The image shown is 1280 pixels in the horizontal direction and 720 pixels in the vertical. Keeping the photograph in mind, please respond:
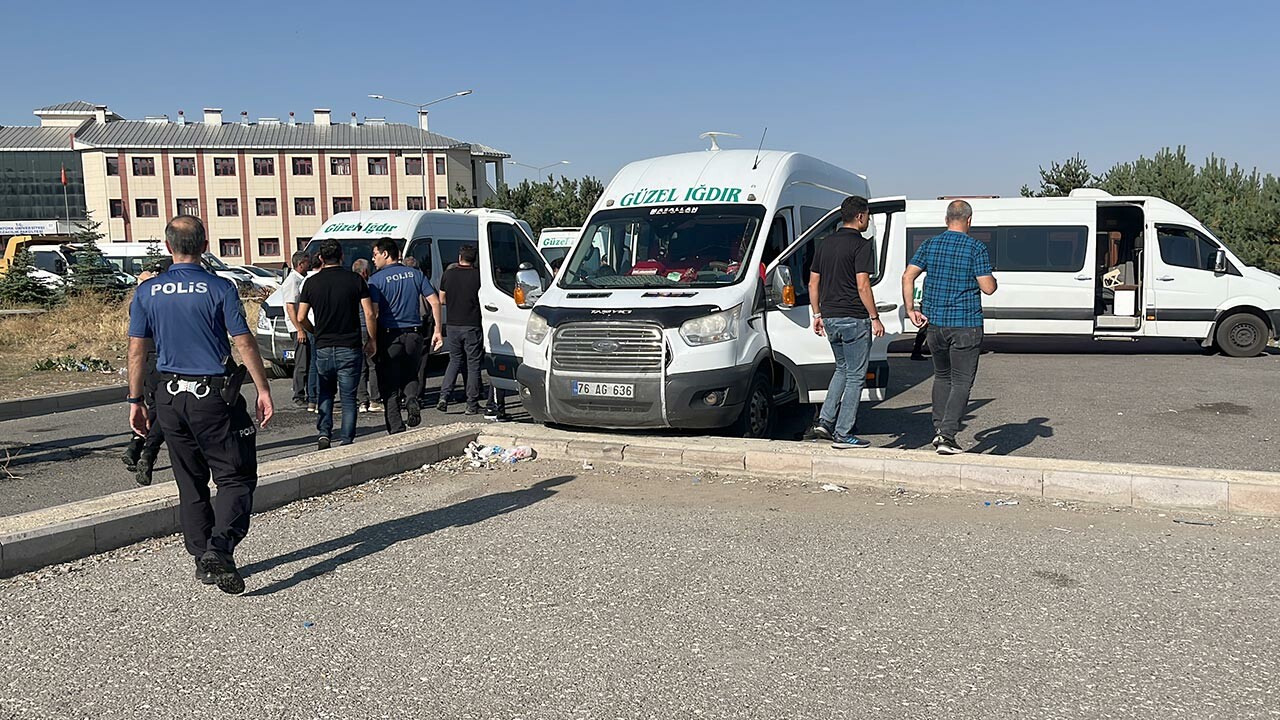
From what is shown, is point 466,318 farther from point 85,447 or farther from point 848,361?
point 848,361

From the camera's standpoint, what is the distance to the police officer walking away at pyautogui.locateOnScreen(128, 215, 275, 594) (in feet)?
16.9


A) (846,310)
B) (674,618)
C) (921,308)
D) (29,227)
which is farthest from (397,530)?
(29,227)

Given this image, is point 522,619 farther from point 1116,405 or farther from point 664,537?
point 1116,405

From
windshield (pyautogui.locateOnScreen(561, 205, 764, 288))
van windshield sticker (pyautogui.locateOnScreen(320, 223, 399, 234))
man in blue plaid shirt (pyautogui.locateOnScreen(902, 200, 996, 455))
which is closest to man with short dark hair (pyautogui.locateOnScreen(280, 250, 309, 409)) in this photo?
van windshield sticker (pyautogui.locateOnScreen(320, 223, 399, 234))

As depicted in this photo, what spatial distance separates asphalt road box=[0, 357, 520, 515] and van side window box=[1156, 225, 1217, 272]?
1073 centimetres

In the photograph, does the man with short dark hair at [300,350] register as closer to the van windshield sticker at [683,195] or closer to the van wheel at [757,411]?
the van windshield sticker at [683,195]

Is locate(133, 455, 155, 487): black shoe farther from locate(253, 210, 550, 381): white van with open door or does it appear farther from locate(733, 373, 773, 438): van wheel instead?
locate(733, 373, 773, 438): van wheel

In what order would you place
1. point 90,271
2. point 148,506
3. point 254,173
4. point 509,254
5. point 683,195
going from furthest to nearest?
1. point 254,173
2. point 90,271
3. point 509,254
4. point 683,195
5. point 148,506

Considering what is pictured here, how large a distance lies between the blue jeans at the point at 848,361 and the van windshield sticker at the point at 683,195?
1.81 m

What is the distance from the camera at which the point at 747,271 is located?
8.88m

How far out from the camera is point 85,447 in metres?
9.89

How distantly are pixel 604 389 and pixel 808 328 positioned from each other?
1940 mm

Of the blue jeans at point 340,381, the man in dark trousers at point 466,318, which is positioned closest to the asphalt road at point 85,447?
the man in dark trousers at point 466,318

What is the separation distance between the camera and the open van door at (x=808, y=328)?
29.5 ft
